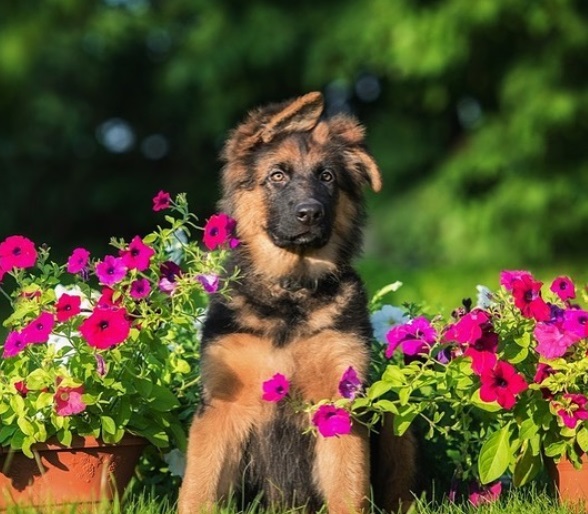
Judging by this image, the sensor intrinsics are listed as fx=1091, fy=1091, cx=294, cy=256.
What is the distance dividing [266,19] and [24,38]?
4.73 m

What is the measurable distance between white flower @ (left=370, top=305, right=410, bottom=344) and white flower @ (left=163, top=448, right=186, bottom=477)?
4.05 ft

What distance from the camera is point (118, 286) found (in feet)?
14.3

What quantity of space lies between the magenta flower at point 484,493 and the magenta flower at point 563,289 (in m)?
0.85

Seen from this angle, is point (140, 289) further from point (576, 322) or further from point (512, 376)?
point (576, 322)

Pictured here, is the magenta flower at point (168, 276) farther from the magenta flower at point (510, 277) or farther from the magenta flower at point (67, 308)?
the magenta flower at point (510, 277)

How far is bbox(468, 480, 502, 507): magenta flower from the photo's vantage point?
449 centimetres

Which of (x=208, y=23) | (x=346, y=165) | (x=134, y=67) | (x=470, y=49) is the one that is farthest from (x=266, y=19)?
(x=346, y=165)

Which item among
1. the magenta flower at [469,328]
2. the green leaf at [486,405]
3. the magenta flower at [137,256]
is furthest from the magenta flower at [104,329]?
the green leaf at [486,405]

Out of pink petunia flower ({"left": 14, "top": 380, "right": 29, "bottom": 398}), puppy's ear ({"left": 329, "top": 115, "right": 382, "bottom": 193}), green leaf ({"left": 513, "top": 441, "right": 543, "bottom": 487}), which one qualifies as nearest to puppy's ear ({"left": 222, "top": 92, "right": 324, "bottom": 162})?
puppy's ear ({"left": 329, "top": 115, "right": 382, "bottom": 193})

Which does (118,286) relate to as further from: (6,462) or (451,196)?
(451,196)

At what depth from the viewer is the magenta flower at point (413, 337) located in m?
4.26

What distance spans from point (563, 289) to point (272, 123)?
1.40m

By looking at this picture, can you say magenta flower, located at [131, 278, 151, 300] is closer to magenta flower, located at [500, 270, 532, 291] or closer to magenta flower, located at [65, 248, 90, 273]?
magenta flower, located at [65, 248, 90, 273]

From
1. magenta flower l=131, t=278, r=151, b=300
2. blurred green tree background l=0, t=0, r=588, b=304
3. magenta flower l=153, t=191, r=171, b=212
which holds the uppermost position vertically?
blurred green tree background l=0, t=0, r=588, b=304
